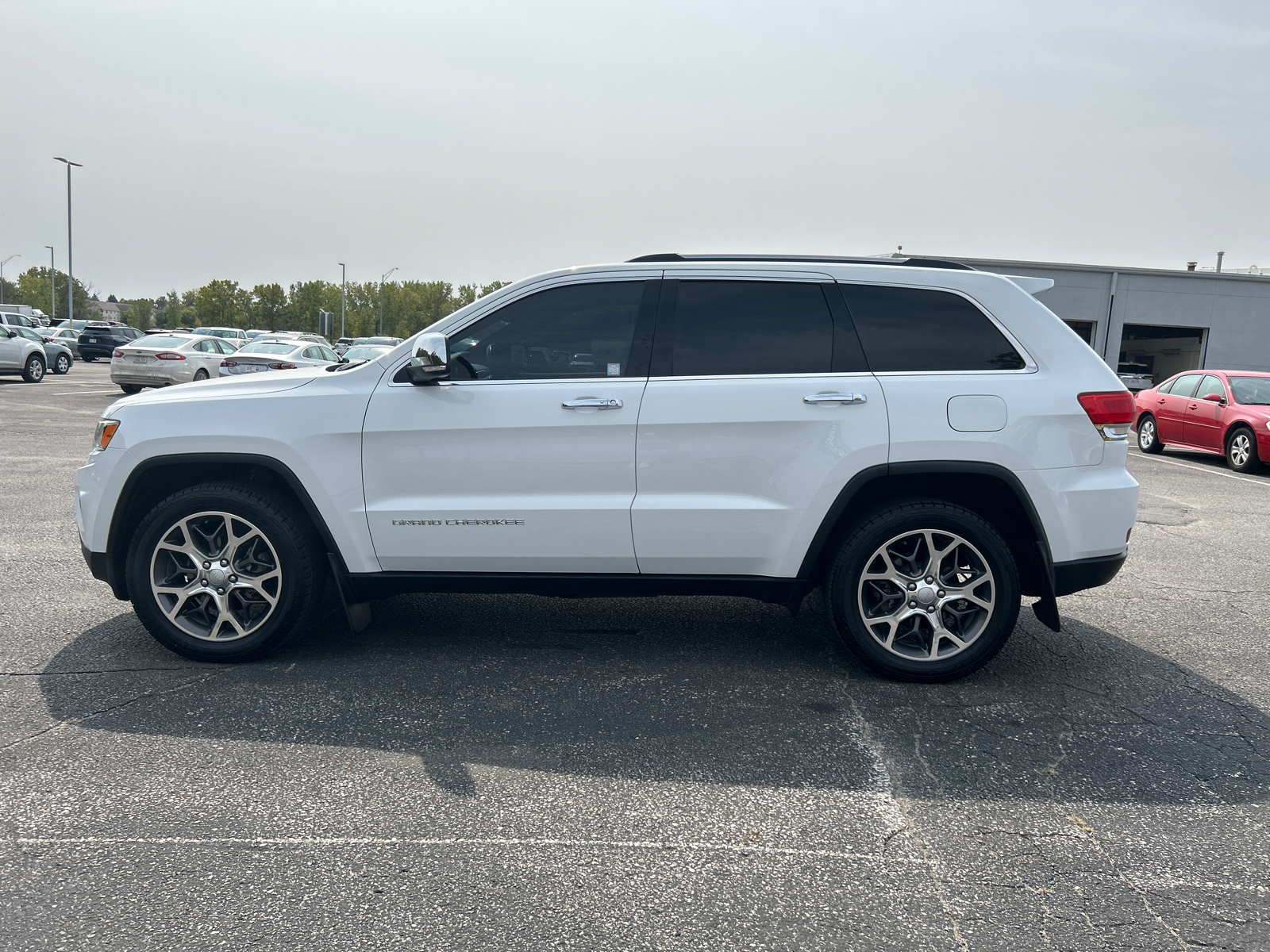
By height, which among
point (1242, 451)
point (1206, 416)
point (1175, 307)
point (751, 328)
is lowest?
point (1242, 451)

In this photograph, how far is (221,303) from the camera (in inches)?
4815

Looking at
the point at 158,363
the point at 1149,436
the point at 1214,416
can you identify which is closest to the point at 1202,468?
the point at 1214,416

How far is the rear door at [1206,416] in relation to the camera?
14.7m

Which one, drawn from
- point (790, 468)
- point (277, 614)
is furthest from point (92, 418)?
point (790, 468)

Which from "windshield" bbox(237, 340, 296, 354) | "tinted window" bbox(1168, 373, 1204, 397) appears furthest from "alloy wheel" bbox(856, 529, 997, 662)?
"windshield" bbox(237, 340, 296, 354)

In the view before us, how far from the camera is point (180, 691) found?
413 cm

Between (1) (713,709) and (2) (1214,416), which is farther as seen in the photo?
(2) (1214,416)

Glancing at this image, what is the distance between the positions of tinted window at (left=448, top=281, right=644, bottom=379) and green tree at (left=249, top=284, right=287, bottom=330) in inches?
5130

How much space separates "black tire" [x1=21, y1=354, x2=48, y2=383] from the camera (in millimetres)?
26391

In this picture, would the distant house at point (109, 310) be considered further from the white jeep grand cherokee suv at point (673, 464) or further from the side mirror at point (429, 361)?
the side mirror at point (429, 361)

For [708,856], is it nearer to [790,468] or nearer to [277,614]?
[790,468]

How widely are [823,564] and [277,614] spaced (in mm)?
2599

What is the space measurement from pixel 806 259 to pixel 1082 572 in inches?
76.4

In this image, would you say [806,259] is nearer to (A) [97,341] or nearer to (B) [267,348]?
(B) [267,348]
